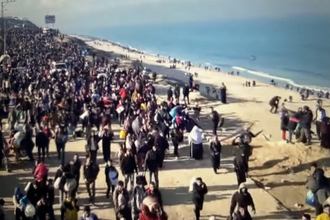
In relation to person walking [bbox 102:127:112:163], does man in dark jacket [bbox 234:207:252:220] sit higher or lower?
lower

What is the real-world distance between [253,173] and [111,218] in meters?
4.72

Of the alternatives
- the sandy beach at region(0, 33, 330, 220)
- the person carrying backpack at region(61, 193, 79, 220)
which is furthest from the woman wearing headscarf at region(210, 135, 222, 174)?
the person carrying backpack at region(61, 193, 79, 220)

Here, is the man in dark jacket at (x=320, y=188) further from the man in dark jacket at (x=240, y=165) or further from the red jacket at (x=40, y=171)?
the red jacket at (x=40, y=171)

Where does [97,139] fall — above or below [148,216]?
above

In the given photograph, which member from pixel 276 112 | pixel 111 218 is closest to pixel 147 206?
pixel 111 218

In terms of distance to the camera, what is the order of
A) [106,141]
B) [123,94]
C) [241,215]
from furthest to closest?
[123,94]
[106,141]
[241,215]

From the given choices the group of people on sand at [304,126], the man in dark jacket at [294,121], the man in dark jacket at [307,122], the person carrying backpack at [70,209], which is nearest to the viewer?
the person carrying backpack at [70,209]

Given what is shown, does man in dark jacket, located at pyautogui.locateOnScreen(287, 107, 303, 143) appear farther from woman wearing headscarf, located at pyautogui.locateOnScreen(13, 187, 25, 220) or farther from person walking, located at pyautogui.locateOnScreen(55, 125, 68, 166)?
woman wearing headscarf, located at pyautogui.locateOnScreen(13, 187, 25, 220)

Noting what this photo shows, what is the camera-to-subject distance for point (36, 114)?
13.8 metres

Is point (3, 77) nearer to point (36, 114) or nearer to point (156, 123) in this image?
point (36, 114)

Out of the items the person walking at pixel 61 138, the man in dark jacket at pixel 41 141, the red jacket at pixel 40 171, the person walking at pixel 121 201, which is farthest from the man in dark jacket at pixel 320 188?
the man in dark jacket at pixel 41 141

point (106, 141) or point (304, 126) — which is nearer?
point (106, 141)

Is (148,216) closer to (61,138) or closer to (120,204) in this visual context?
(120,204)

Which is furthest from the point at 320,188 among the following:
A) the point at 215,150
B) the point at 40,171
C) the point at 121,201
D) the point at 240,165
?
the point at 40,171
